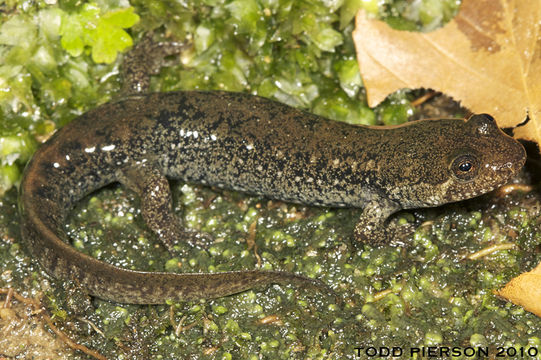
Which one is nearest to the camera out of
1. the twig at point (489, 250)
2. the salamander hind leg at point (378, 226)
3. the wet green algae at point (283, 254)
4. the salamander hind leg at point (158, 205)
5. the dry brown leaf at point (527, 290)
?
the dry brown leaf at point (527, 290)

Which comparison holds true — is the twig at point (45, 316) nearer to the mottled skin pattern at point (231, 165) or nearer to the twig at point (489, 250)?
the mottled skin pattern at point (231, 165)

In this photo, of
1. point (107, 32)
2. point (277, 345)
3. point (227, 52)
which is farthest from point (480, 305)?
point (107, 32)

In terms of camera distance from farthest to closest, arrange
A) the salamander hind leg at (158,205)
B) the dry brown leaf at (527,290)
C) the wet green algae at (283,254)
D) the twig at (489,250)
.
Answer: the salamander hind leg at (158,205)
the twig at (489,250)
the wet green algae at (283,254)
the dry brown leaf at (527,290)

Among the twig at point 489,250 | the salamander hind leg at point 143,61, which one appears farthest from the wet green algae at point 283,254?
the salamander hind leg at point 143,61

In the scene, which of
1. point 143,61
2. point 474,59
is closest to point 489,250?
point 474,59

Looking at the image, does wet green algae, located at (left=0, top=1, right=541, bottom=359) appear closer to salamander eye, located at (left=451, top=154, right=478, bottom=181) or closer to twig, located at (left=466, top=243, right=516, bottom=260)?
twig, located at (left=466, top=243, right=516, bottom=260)

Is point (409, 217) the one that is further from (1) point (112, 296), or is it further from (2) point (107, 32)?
(2) point (107, 32)
